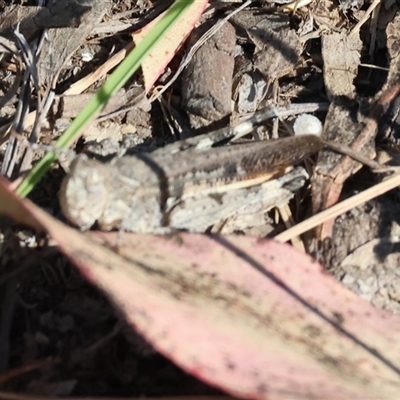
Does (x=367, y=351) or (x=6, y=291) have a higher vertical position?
(x=6, y=291)

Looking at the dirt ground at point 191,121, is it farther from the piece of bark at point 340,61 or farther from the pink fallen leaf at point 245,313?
the pink fallen leaf at point 245,313

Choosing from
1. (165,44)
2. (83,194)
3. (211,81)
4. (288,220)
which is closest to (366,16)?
(211,81)

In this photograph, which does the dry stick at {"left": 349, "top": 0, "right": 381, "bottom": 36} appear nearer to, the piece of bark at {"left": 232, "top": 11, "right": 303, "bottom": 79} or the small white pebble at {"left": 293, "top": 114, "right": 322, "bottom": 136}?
the piece of bark at {"left": 232, "top": 11, "right": 303, "bottom": 79}

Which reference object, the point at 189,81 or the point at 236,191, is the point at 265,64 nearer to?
the point at 189,81

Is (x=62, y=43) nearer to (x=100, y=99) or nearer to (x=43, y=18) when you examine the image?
(x=43, y=18)

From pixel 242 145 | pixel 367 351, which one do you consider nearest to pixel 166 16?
pixel 242 145
